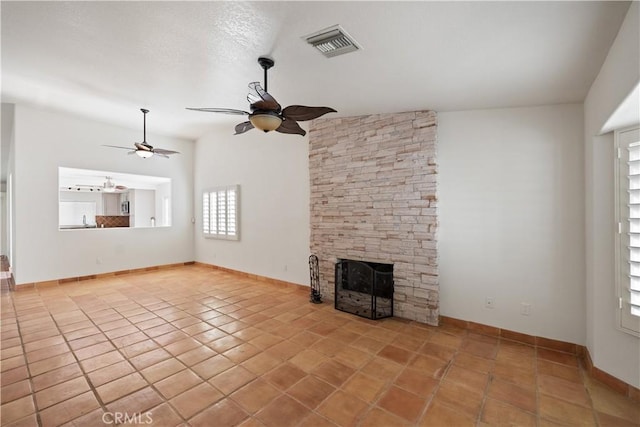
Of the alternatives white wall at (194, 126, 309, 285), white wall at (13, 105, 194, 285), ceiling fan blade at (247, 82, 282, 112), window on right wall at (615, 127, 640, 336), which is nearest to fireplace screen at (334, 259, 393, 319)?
white wall at (194, 126, 309, 285)

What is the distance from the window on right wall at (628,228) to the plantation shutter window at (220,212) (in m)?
5.66

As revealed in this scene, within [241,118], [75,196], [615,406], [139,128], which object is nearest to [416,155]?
[615,406]

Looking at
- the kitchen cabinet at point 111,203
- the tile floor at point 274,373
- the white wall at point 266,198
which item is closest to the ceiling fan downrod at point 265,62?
the white wall at point 266,198

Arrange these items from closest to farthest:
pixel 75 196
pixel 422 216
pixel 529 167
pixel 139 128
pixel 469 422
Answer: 1. pixel 469 422
2. pixel 529 167
3. pixel 422 216
4. pixel 139 128
5. pixel 75 196

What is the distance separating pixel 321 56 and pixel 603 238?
9.70 ft

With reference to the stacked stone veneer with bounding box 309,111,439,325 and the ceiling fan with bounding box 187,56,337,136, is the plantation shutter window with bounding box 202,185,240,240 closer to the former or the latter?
the stacked stone veneer with bounding box 309,111,439,325

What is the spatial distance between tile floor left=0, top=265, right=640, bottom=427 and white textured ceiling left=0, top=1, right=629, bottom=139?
8.83 ft

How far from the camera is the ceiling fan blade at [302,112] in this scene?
2.61m

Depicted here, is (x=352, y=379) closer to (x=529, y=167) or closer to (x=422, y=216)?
(x=422, y=216)

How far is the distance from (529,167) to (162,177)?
7.28 metres

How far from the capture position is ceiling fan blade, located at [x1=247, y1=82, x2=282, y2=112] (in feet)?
7.84

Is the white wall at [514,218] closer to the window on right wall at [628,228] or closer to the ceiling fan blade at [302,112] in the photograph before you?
the window on right wall at [628,228]

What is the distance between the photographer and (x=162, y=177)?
675cm

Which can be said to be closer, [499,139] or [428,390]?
[428,390]
